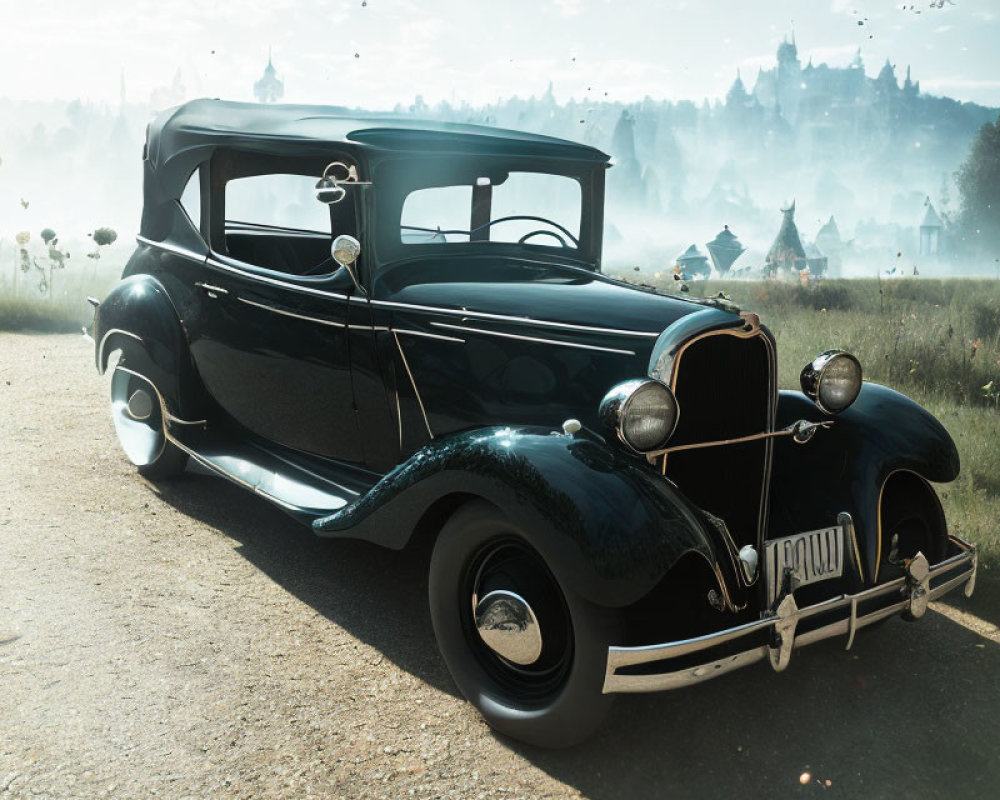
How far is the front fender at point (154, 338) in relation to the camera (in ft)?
15.4

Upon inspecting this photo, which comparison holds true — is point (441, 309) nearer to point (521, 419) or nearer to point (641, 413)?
point (521, 419)

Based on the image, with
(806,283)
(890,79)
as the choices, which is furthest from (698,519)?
(890,79)

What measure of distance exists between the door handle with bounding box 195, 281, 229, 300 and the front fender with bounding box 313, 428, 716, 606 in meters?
1.95

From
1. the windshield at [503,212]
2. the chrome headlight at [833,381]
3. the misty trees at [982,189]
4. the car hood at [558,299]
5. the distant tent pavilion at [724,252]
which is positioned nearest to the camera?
the car hood at [558,299]

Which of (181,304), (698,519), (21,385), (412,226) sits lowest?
(21,385)

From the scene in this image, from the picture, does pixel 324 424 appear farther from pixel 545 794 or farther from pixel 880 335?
pixel 880 335

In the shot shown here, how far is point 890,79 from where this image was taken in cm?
16538

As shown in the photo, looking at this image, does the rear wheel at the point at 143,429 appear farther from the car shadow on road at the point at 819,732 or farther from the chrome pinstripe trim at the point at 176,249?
the car shadow on road at the point at 819,732

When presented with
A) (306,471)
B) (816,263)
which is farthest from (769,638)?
(816,263)

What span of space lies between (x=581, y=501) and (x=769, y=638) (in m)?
0.69

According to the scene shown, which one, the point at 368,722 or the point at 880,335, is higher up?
the point at 880,335

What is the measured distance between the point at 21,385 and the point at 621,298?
635 centimetres

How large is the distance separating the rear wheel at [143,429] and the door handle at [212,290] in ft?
2.34

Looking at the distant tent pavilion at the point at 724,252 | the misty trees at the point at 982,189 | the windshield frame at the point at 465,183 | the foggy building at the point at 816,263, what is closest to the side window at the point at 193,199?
the windshield frame at the point at 465,183
